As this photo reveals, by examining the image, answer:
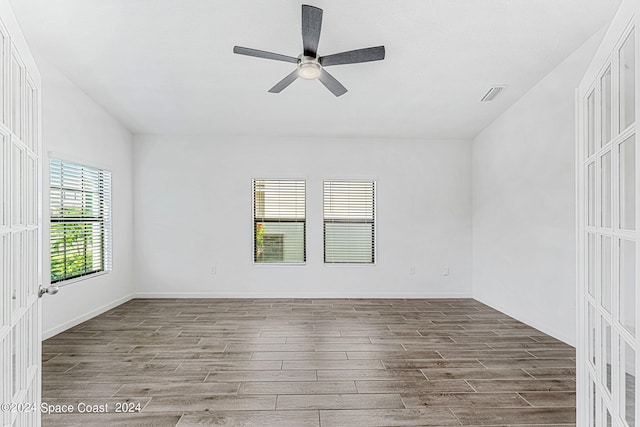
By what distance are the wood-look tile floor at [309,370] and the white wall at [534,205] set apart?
38 cm

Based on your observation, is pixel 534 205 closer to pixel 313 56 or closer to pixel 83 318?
pixel 313 56

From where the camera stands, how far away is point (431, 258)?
5672 mm

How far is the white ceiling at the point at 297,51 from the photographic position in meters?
2.62

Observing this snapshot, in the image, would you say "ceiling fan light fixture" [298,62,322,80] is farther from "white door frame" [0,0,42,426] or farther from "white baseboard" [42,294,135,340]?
"white baseboard" [42,294,135,340]

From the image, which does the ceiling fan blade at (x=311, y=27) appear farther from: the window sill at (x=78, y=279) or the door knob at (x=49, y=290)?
the window sill at (x=78, y=279)

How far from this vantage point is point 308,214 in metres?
5.68

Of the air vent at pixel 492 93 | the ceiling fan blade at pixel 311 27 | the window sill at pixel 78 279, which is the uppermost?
the air vent at pixel 492 93

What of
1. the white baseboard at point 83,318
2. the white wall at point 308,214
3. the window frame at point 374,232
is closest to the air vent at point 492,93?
the white wall at point 308,214

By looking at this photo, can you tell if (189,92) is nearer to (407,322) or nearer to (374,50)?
(374,50)

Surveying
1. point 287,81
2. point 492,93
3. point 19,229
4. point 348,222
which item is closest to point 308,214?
point 348,222

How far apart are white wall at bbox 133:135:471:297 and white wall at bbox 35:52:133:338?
0.30 metres

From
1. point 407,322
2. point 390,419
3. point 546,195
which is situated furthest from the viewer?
point 407,322

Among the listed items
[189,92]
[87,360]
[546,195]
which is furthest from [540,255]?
[87,360]

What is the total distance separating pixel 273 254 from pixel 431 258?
2.53 metres
